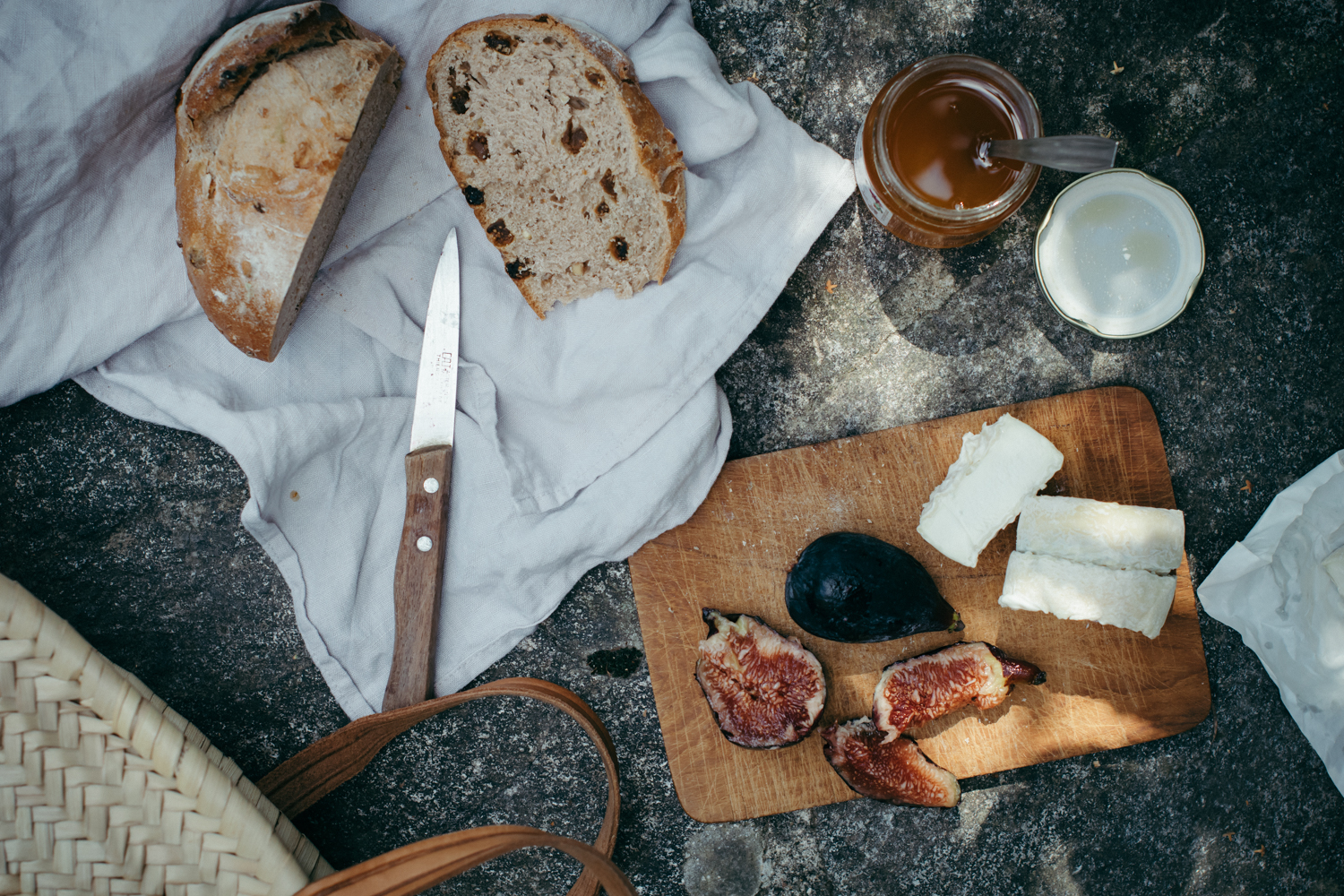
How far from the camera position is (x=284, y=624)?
1592 mm

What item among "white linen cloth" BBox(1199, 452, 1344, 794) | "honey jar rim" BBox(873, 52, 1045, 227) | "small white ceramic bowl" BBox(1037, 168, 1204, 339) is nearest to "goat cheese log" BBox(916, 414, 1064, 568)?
"small white ceramic bowl" BBox(1037, 168, 1204, 339)

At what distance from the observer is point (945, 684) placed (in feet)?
4.88

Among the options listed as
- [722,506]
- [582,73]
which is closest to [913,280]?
[722,506]

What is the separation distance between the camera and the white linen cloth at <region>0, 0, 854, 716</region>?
139 cm

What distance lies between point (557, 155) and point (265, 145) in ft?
1.68

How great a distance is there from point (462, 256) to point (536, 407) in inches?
14.1

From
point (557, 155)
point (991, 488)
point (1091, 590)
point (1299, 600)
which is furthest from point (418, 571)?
point (1299, 600)

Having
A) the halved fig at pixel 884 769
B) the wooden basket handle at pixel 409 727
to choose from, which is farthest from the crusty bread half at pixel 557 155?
the halved fig at pixel 884 769

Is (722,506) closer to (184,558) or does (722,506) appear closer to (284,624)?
(284,624)

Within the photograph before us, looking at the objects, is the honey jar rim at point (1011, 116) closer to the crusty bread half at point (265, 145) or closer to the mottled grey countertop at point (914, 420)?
the mottled grey countertop at point (914, 420)

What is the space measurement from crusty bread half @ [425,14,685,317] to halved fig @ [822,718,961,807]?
3.47ft

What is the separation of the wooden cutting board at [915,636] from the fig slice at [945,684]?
6 cm

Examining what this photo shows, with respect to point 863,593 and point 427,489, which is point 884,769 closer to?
point 863,593

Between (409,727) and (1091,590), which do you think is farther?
(409,727)
